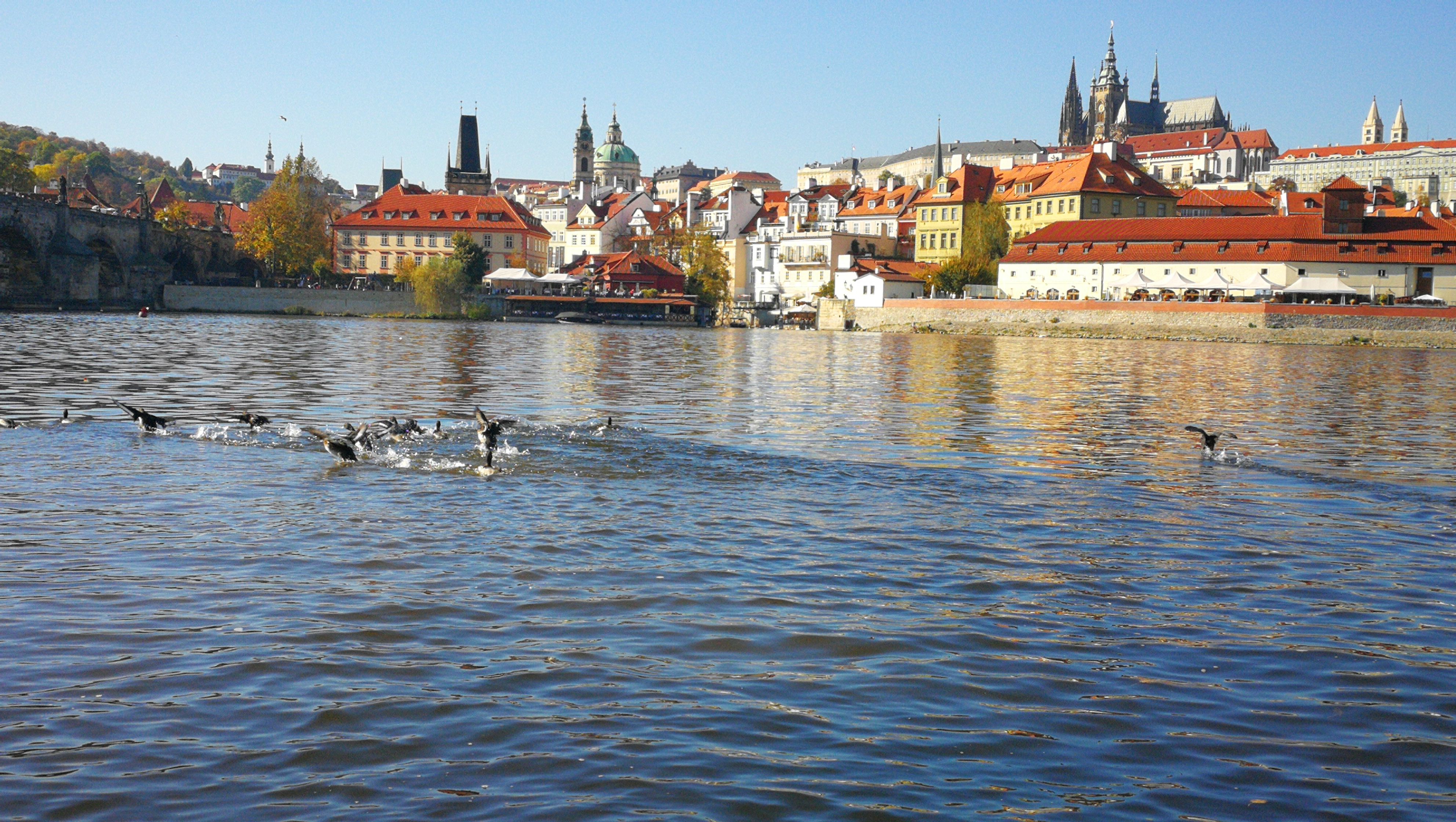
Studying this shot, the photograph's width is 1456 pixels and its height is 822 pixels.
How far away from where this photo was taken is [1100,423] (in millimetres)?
24984

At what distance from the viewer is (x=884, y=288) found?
91.1 metres

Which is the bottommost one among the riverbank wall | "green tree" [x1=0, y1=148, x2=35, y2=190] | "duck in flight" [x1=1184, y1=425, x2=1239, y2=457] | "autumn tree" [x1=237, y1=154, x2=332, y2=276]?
"duck in flight" [x1=1184, y1=425, x2=1239, y2=457]

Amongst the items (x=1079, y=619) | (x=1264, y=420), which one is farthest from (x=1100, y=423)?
(x=1079, y=619)

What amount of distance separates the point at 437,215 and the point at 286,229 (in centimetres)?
1600

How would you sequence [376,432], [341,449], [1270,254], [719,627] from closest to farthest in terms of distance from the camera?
[719,627] → [341,449] → [376,432] → [1270,254]

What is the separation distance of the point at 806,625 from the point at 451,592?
9.42ft

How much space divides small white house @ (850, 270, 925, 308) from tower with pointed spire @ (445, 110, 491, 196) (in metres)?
79.7

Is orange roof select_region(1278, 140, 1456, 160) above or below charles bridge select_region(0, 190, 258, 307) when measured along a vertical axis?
above

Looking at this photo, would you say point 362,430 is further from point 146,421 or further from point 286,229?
point 286,229

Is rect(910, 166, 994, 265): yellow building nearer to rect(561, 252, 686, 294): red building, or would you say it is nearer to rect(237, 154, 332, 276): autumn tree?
rect(561, 252, 686, 294): red building

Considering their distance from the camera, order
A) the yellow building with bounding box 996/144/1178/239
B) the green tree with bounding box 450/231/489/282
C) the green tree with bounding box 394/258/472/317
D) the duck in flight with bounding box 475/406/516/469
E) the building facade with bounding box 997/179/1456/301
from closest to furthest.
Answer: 1. the duck in flight with bounding box 475/406/516/469
2. the building facade with bounding box 997/179/1456/301
3. the green tree with bounding box 394/258/472/317
4. the yellow building with bounding box 996/144/1178/239
5. the green tree with bounding box 450/231/489/282

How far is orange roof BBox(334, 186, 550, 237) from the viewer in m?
117

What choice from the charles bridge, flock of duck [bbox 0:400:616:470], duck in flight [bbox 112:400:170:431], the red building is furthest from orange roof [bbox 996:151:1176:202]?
duck in flight [bbox 112:400:170:431]

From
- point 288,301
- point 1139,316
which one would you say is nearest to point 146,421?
point 1139,316
